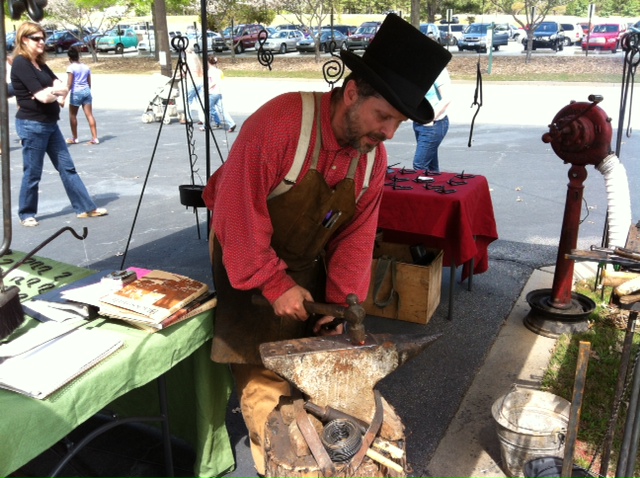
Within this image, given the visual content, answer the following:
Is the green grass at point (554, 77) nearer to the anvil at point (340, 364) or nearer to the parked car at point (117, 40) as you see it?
the anvil at point (340, 364)

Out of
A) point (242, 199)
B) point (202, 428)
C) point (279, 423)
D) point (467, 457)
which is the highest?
point (242, 199)

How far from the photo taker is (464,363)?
364 cm

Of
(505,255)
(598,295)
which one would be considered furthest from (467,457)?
(505,255)

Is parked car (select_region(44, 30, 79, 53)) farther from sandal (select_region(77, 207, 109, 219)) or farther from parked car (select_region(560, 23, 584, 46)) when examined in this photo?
sandal (select_region(77, 207, 109, 219))

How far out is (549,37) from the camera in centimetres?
2623

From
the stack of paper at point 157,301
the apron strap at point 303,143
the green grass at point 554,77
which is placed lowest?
the stack of paper at point 157,301

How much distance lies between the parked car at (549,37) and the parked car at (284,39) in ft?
33.8

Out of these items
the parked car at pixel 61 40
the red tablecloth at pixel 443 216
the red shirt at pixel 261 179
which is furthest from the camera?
the parked car at pixel 61 40

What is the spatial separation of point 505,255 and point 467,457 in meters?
2.73

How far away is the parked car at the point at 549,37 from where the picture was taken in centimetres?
2594

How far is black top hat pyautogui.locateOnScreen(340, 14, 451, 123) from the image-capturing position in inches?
75.2

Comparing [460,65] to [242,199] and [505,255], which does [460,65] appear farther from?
[242,199]

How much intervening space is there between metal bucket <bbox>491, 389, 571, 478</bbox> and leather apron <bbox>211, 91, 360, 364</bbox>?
102 centimetres

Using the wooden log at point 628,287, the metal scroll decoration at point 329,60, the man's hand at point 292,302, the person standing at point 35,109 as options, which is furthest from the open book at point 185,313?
the person standing at point 35,109
